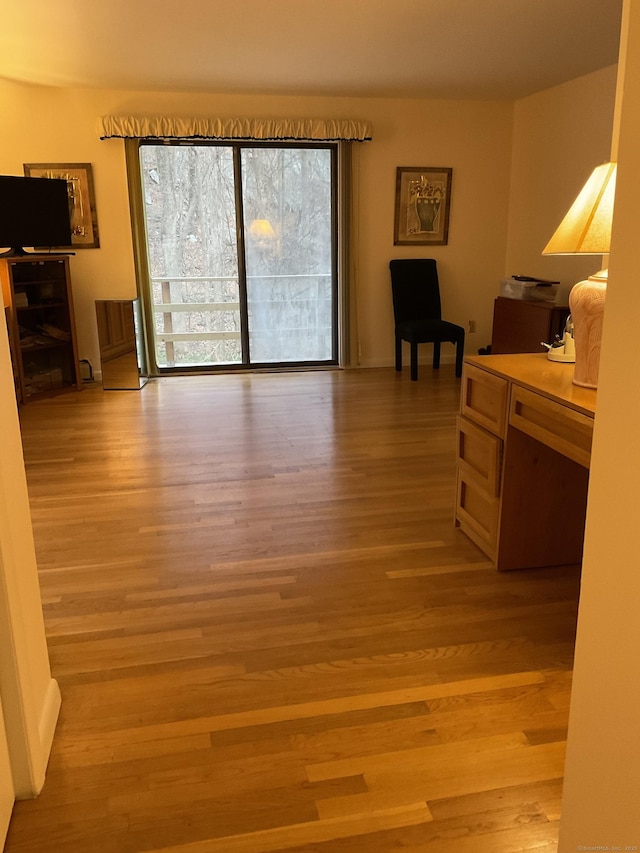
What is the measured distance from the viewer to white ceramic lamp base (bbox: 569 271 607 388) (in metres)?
2.09

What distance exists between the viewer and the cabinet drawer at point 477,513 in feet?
8.58

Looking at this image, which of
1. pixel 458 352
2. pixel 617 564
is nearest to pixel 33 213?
pixel 458 352

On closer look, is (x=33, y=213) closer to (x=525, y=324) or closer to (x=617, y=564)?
(x=525, y=324)

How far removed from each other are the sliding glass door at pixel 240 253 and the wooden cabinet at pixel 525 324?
153 centimetres

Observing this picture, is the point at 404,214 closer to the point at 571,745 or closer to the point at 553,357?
the point at 553,357

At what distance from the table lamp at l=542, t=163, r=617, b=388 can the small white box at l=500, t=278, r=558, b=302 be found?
11.0 feet

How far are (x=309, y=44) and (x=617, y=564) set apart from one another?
4.18 meters

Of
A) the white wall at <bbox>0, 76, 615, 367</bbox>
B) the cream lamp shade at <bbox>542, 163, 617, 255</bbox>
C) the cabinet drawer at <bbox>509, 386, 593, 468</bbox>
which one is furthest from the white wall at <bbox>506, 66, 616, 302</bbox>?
the cream lamp shade at <bbox>542, 163, 617, 255</bbox>

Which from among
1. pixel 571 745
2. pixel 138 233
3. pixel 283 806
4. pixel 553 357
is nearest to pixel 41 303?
pixel 138 233

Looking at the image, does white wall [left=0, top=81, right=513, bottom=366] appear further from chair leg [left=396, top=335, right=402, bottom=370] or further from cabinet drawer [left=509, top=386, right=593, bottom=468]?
cabinet drawer [left=509, top=386, right=593, bottom=468]

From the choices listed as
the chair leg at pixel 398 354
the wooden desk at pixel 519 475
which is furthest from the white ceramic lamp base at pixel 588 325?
the chair leg at pixel 398 354

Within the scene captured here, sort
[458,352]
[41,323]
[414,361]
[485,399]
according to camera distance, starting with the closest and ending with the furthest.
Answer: [485,399], [41,323], [414,361], [458,352]

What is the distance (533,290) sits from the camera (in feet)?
17.9

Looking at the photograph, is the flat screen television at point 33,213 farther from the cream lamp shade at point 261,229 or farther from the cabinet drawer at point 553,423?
the cabinet drawer at point 553,423
